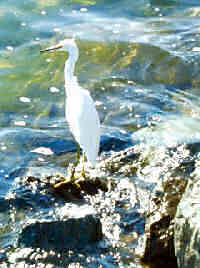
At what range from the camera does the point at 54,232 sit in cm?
396

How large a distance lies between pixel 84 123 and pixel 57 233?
4.76 feet

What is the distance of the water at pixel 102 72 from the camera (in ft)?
20.5

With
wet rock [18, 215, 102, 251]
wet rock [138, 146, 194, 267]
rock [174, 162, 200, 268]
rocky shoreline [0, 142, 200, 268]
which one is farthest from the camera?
wet rock [18, 215, 102, 251]

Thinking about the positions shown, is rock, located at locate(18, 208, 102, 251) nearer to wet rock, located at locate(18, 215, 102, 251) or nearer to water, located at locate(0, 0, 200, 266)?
wet rock, located at locate(18, 215, 102, 251)

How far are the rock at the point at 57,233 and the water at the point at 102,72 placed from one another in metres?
1.18

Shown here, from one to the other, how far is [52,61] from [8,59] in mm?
746

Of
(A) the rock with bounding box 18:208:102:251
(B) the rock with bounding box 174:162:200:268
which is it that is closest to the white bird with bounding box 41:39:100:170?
(A) the rock with bounding box 18:208:102:251

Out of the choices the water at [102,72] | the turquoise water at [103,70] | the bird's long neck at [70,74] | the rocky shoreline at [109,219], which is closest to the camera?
the rocky shoreline at [109,219]

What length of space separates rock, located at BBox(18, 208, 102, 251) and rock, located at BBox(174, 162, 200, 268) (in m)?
Result: 0.95

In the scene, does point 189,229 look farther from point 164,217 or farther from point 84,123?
point 84,123

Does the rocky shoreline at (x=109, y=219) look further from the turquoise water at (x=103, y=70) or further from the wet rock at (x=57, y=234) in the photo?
the turquoise water at (x=103, y=70)

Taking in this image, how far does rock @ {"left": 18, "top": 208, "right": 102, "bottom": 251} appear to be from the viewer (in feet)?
13.0

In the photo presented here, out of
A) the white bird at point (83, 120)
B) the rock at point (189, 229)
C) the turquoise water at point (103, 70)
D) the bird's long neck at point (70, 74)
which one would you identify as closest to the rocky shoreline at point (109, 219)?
the rock at point (189, 229)

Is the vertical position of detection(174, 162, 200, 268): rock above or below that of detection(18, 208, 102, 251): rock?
above
